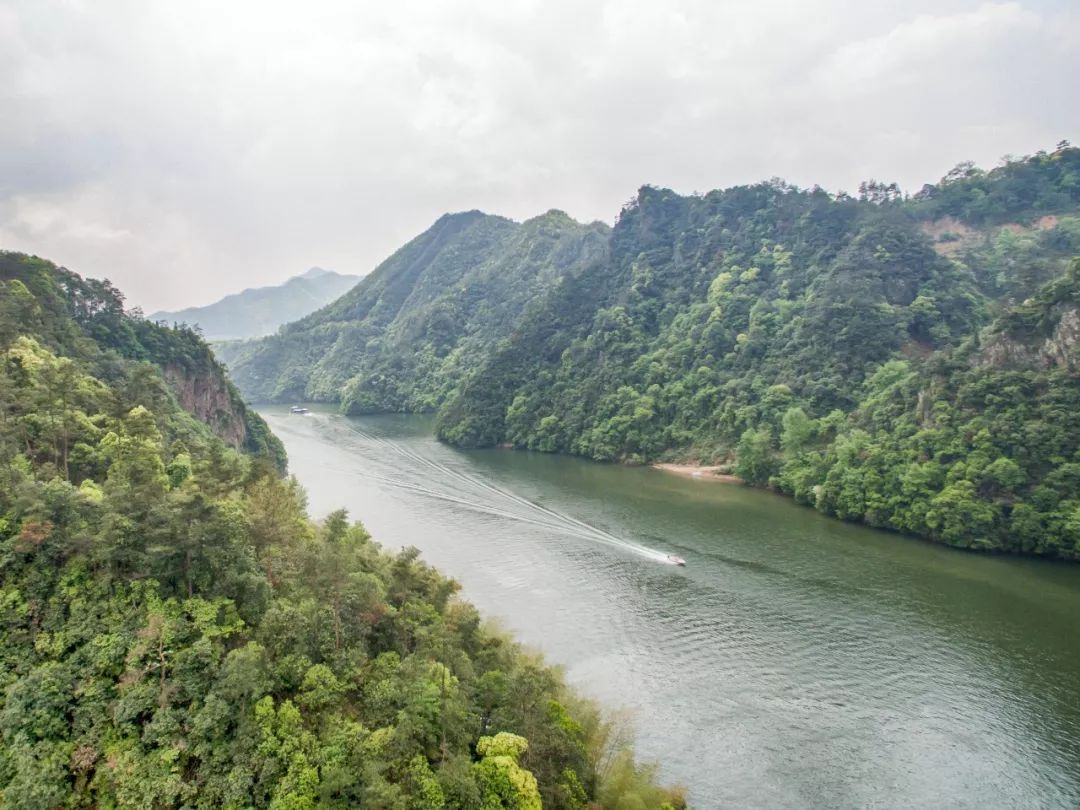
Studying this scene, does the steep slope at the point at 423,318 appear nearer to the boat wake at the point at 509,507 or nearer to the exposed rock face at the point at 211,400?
the exposed rock face at the point at 211,400

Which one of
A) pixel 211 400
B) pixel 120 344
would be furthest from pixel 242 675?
pixel 211 400

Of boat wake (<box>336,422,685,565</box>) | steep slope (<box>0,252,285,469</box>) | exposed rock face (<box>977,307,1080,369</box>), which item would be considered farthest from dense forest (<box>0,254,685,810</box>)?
exposed rock face (<box>977,307,1080,369</box>)

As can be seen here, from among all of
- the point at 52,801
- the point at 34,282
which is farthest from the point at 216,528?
the point at 34,282

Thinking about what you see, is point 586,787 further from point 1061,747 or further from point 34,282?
point 34,282

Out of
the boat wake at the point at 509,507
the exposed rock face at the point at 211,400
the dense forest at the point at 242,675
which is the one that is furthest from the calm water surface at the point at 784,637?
the exposed rock face at the point at 211,400

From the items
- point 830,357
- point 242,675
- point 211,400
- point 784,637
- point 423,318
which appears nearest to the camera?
point 242,675

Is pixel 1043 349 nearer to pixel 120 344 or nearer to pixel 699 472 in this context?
pixel 699 472

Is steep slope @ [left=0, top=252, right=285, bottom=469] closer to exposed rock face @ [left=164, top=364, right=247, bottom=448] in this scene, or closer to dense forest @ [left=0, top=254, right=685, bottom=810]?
exposed rock face @ [left=164, top=364, right=247, bottom=448]
